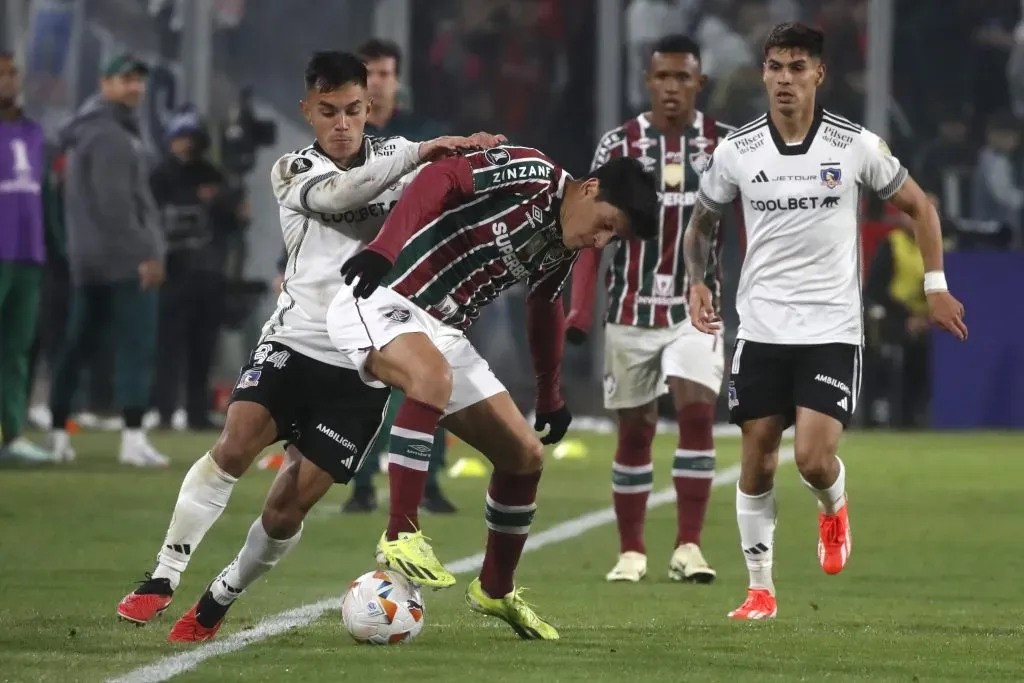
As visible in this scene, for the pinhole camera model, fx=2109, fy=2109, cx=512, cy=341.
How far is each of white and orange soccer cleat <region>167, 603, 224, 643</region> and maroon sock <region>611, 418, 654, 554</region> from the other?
2825mm

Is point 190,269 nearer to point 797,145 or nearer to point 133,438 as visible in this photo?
point 133,438

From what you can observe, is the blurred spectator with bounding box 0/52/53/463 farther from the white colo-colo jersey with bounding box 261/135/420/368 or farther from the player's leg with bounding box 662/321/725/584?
the white colo-colo jersey with bounding box 261/135/420/368

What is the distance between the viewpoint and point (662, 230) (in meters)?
9.34

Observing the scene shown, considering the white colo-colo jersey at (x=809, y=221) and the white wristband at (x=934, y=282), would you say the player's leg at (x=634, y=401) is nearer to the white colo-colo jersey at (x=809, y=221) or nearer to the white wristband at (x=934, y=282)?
the white colo-colo jersey at (x=809, y=221)

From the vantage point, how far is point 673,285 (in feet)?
30.6

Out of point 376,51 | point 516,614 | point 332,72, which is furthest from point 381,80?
point 516,614

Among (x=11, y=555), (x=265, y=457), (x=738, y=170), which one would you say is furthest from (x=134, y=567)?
(x=265, y=457)

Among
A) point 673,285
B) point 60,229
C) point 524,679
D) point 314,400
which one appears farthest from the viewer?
point 60,229

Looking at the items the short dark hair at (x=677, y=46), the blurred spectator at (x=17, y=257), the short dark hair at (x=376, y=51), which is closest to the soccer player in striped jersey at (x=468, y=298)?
the short dark hair at (x=677, y=46)

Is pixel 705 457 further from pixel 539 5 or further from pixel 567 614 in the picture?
pixel 539 5

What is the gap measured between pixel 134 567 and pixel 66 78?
13334 mm

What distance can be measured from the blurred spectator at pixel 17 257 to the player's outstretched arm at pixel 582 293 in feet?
18.9

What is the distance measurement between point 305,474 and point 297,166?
1.00 m

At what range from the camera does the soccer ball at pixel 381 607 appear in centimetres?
629
